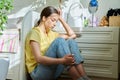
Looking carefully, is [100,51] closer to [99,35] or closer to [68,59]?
[99,35]

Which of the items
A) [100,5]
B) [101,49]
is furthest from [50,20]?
[100,5]

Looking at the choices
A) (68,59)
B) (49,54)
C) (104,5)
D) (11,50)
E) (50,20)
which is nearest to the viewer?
(68,59)

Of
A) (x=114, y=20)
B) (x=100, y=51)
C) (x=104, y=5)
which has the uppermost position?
(x=104, y=5)

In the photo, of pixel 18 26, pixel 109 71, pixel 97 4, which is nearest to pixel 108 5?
pixel 97 4

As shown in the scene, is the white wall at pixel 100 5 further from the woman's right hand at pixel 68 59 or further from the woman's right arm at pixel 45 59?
the woman's right hand at pixel 68 59

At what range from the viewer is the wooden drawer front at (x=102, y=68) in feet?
7.36

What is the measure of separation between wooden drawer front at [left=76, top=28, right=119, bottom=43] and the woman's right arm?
617 millimetres

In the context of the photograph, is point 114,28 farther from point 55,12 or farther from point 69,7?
point 69,7

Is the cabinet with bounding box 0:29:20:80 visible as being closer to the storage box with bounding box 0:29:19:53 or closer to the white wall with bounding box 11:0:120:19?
the storage box with bounding box 0:29:19:53

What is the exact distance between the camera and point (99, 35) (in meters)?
2.30

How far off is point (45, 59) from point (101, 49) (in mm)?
→ 738

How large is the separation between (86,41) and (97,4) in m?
0.60

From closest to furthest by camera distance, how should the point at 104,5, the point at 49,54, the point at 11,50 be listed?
the point at 49,54, the point at 11,50, the point at 104,5

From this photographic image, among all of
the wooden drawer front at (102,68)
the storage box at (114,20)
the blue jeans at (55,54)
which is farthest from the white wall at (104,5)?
the blue jeans at (55,54)
